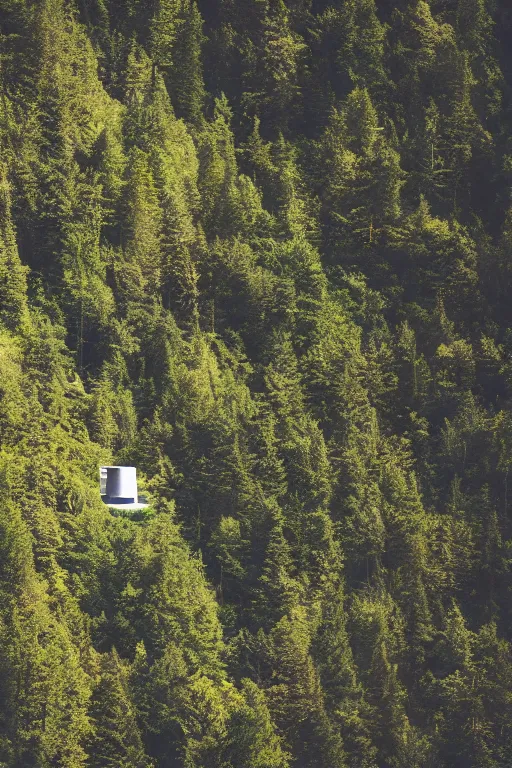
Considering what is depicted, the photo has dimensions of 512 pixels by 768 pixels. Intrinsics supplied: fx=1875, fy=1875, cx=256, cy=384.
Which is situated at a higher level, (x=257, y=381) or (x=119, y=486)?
(x=257, y=381)

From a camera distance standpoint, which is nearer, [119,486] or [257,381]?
[119,486]

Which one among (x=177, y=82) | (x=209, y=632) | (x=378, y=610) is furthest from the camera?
(x=177, y=82)

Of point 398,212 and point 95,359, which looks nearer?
point 95,359

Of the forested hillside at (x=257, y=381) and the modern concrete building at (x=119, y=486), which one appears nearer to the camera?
the modern concrete building at (x=119, y=486)

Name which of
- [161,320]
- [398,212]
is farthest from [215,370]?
[398,212]

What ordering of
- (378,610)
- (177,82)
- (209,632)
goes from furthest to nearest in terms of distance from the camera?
1. (177,82)
2. (378,610)
3. (209,632)

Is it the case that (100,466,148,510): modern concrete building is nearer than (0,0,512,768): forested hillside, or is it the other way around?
(100,466,148,510): modern concrete building

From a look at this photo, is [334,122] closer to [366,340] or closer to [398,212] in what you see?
[398,212]

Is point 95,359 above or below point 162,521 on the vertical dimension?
above
